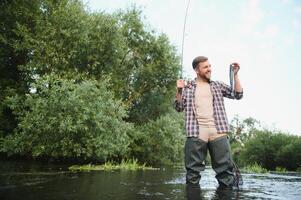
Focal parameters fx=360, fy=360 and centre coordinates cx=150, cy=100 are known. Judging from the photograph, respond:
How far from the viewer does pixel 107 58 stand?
2505 centimetres

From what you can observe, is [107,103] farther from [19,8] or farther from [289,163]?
[289,163]

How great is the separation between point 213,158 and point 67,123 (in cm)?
1160

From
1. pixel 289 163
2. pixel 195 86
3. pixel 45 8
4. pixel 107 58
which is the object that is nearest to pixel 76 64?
pixel 107 58

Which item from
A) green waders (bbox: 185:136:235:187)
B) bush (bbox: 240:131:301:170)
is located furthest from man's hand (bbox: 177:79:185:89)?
bush (bbox: 240:131:301:170)

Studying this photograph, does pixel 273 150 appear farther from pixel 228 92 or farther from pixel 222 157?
pixel 222 157

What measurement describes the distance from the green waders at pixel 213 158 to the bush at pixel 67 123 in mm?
11211

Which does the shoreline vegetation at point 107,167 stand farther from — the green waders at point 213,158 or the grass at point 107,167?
the green waders at point 213,158

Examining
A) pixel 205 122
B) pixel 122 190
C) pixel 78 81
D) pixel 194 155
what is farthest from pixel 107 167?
pixel 205 122

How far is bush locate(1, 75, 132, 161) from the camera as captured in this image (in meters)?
16.9

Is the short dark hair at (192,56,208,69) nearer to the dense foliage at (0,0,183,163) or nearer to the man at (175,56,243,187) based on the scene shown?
the man at (175,56,243,187)

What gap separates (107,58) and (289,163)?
28.4 meters

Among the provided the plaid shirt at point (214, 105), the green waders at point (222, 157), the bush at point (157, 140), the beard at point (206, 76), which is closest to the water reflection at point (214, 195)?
the green waders at point (222, 157)

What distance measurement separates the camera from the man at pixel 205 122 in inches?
232

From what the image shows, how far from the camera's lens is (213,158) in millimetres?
5918
